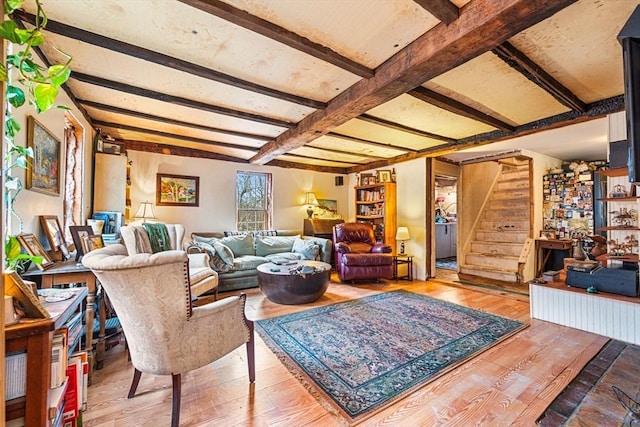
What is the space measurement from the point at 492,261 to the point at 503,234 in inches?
26.9

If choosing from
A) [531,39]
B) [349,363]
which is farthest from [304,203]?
[531,39]

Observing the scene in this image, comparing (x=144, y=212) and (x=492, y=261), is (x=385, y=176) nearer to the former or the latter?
(x=492, y=261)

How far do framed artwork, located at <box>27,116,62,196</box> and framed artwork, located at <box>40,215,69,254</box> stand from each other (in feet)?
0.66

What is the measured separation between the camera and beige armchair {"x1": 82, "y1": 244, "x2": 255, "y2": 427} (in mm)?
1318

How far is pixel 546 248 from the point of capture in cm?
476

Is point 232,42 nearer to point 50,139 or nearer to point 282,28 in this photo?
point 282,28

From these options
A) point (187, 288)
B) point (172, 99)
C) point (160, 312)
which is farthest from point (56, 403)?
point (172, 99)

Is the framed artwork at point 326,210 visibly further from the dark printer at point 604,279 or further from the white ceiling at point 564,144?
the dark printer at point 604,279

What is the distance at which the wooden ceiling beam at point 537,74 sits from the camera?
1925mm

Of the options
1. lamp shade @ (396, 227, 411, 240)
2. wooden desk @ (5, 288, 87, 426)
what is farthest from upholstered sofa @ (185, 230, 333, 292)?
wooden desk @ (5, 288, 87, 426)

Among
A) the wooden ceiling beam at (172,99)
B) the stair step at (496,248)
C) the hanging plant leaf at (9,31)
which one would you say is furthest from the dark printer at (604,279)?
the hanging plant leaf at (9,31)

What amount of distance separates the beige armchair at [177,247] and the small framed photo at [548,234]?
5402mm

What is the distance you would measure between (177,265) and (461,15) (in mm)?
2092

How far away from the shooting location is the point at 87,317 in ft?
5.84
